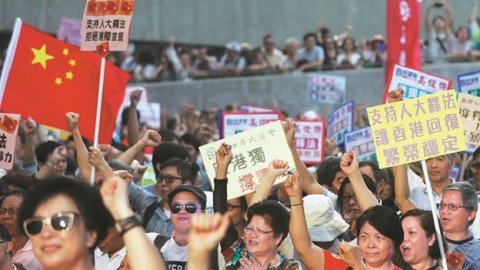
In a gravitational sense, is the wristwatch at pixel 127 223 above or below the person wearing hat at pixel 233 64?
below

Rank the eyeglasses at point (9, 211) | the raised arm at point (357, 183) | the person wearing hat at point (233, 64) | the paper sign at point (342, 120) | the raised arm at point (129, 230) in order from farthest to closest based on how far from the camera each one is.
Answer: the person wearing hat at point (233, 64) < the paper sign at point (342, 120) < the eyeglasses at point (9, 211) < the raised arm at point (357, 183) < the raised arm at point (129, 230)

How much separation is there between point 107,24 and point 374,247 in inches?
143

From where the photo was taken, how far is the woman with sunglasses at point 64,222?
516 cm

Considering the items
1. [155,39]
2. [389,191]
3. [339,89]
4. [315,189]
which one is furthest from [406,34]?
[155,39]

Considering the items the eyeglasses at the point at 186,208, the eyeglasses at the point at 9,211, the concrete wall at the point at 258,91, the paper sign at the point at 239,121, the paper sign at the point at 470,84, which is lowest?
the eyeglasses at the point at 186,208

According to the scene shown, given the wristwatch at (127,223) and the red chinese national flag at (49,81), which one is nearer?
the wristwatch at (127,223)

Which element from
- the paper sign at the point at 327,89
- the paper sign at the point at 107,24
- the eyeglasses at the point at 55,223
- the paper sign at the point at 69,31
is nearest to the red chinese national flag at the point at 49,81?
the paper sign at the point at 107,24

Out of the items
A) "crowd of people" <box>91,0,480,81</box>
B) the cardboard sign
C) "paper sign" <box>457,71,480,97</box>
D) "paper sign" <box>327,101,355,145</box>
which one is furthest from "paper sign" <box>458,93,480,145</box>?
"crowd of people" <box>91,0,480,81</box>

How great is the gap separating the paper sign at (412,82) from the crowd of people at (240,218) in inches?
53.1

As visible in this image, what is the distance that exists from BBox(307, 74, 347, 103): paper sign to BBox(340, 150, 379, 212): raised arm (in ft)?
31.6

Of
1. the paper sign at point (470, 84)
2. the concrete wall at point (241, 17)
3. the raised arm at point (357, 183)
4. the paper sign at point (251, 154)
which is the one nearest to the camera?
the raised arm at point (357, 183)

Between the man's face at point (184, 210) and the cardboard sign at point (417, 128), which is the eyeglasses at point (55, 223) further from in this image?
the cardboard sign at point (417, 128)

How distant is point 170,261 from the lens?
309 inches

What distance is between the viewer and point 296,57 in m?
22.7
